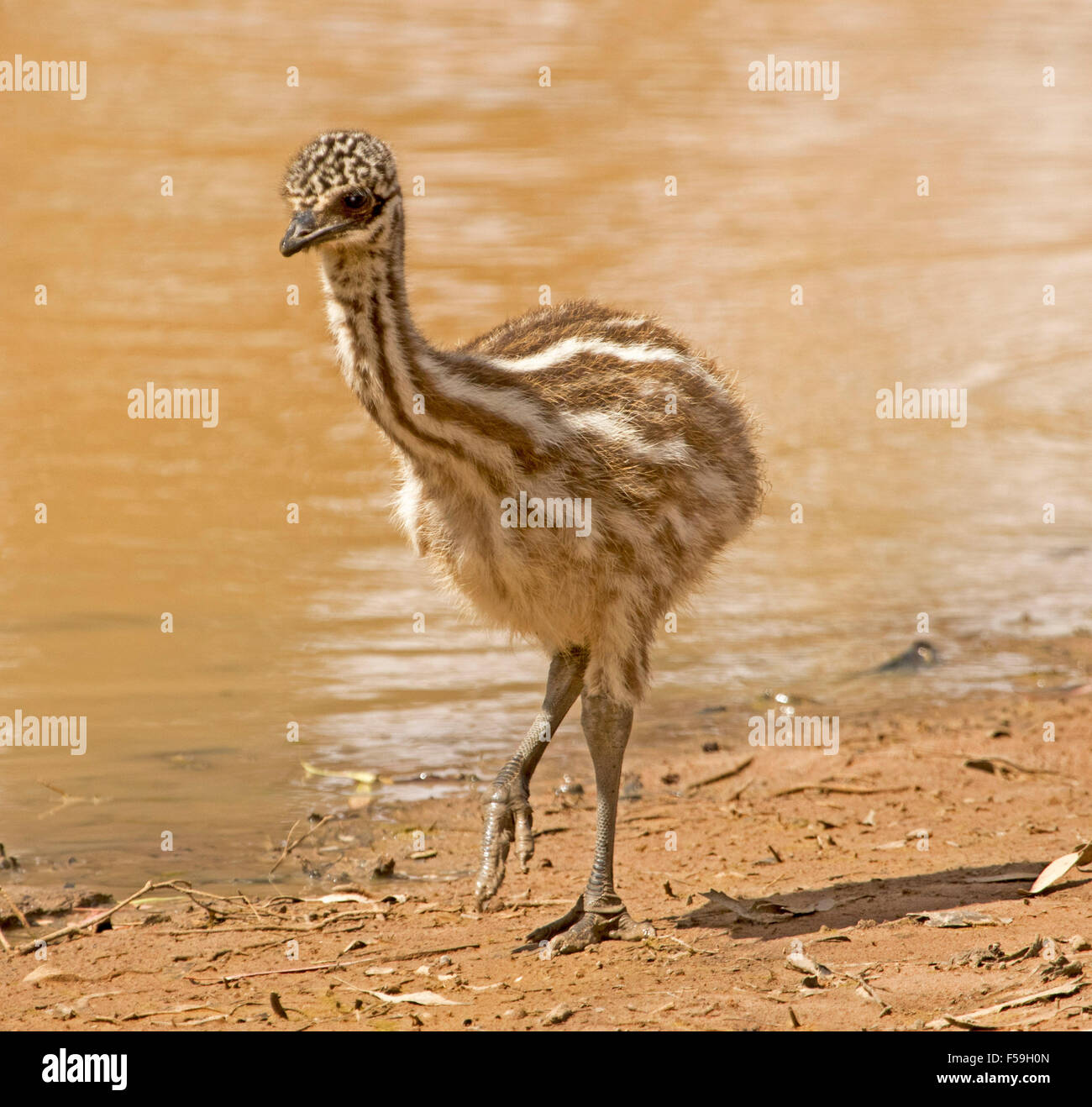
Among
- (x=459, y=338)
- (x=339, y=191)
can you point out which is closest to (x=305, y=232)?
(x=339, y=191)

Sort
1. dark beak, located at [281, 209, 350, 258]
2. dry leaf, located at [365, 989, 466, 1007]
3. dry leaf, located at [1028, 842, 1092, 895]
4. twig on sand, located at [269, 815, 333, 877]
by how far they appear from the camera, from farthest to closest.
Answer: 1. twig on sand, located at [269, 815, 333, 877]
2. dry leaf, located at [1028, 842, 1092, 895]
3. dry leaf, located at [365, 989, 466, 1007]
4. dark beak, located at [281, 209, 350, 258]

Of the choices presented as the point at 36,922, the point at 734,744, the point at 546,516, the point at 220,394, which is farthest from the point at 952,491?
the point at 36,922

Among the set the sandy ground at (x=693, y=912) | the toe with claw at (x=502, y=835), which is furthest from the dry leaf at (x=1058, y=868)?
the toe with claw at (x=502, y=835)

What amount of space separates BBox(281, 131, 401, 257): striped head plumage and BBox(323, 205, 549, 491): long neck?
8cm

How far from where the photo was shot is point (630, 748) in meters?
8.98

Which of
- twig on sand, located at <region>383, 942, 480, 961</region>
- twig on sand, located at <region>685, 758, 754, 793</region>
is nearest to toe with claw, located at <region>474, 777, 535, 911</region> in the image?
twig on sand, located at <region>383, 942, 480, 961</region>

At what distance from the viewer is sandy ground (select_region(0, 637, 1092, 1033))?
18.2ft

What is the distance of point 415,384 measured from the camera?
5.84m

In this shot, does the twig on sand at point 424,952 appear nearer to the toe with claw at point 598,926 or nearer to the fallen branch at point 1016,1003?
the toe with claw at point 598,926

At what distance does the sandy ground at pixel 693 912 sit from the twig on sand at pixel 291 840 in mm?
33

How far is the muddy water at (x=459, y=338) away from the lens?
368 inches

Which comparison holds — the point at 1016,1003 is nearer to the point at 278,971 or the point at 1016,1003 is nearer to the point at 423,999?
the point at 423,999

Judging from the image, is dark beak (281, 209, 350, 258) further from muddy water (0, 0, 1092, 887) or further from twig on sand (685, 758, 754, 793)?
twig on sand (685, 758, 754, 793)

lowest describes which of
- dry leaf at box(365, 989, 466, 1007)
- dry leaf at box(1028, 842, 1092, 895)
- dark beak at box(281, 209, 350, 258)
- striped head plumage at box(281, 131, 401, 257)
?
dry leaf at box(365, 989, 466, 1007)
